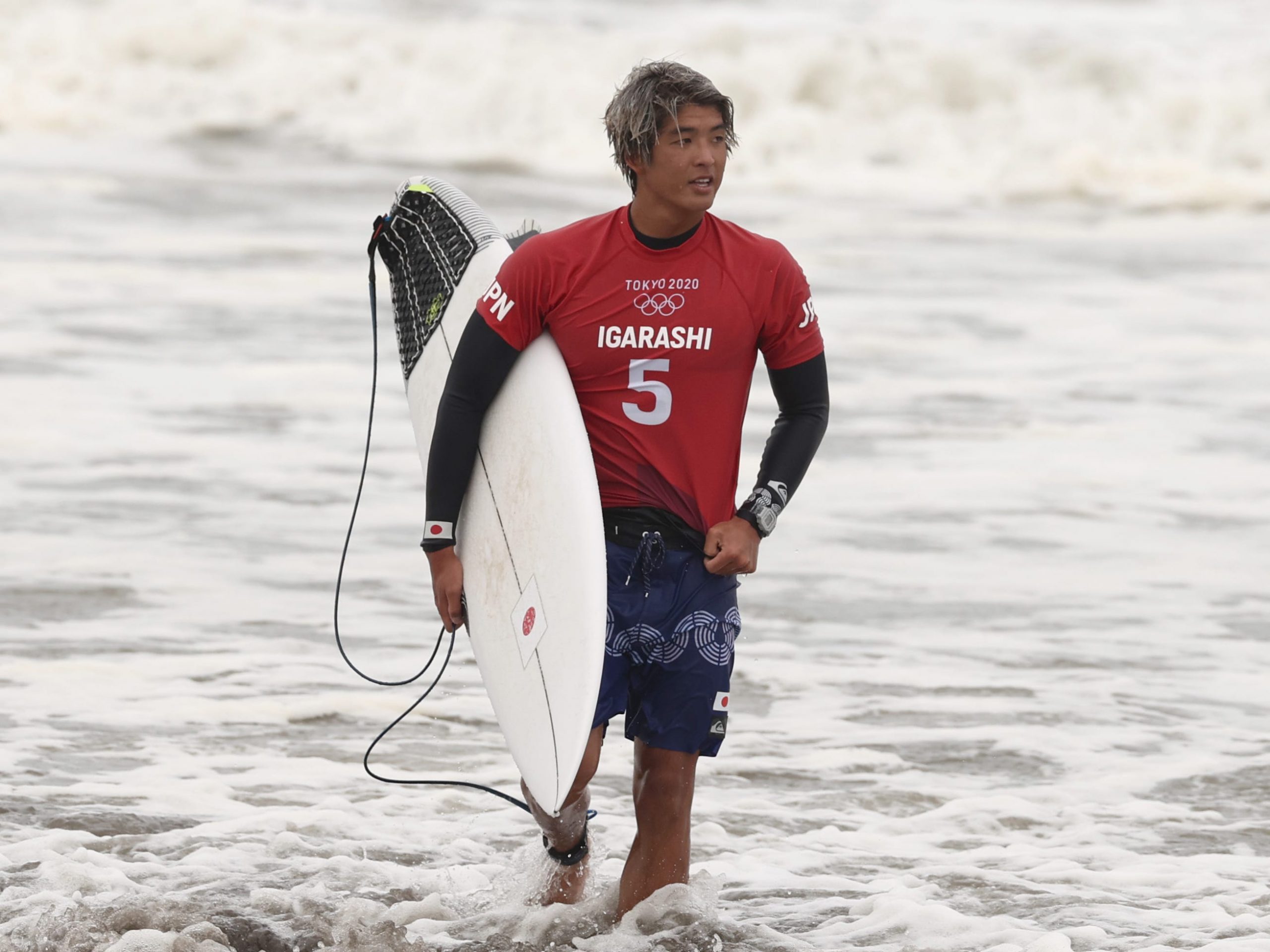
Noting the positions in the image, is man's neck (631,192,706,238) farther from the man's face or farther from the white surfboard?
the white surfboard

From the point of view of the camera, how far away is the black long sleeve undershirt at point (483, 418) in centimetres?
338

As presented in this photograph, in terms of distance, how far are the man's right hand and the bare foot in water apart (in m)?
0.55

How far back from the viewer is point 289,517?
718 centimetres

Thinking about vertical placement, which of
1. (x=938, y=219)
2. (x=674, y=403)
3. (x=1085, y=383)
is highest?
(x=938, y=219)

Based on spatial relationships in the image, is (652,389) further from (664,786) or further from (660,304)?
(664,786)

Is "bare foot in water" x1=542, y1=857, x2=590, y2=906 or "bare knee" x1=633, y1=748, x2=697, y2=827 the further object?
"bare foot in water" x1=542, y1=857, x2=590, y2=906

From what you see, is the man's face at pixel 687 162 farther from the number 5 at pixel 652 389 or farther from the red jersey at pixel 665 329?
the number 5 at pixel 652 389

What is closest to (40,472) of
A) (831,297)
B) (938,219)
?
(831,297)

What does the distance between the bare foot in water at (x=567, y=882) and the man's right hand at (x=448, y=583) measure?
0.55 meters

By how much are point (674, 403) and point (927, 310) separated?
984 cm

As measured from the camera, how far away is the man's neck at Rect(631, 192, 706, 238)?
3227 mm

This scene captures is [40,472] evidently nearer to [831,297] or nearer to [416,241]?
[416,241]

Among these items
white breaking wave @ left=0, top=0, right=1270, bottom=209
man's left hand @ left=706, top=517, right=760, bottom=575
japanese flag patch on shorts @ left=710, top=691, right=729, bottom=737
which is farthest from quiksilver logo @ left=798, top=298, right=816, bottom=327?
white breaking wave @ left=0, top=0, right=1270, bottom=209

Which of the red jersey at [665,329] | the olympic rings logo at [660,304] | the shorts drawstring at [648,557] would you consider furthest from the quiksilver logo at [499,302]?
the shorts drawstring at [648,557]
